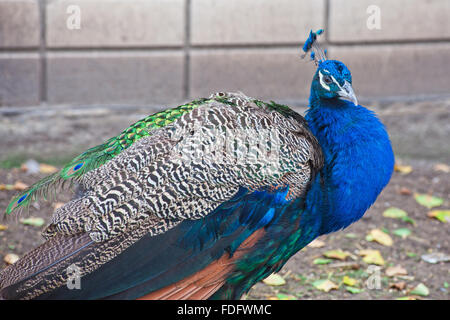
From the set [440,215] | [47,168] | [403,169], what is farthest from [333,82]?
[47,168]

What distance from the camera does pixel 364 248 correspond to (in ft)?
13.5

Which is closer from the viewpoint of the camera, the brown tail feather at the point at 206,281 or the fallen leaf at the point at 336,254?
the brown tail feather at the point at 206,281

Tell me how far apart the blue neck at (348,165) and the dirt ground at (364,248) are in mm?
877

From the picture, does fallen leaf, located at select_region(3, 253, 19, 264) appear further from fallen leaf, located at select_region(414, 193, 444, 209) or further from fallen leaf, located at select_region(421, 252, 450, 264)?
fallen leaf, located at select_region(414, 193, 444, 209)

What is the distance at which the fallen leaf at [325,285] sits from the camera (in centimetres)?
360

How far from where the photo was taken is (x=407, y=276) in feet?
12.3

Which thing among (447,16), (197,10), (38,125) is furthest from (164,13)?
(447,16)

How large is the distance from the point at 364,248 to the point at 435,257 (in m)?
0.45

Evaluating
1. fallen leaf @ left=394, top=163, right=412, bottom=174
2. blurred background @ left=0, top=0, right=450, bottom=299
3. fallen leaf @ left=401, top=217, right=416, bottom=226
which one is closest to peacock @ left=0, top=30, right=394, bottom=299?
fallen leaf @ left=401, top=217, right=416, bottom=226

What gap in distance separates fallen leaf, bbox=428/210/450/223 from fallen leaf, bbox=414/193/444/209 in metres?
0.13

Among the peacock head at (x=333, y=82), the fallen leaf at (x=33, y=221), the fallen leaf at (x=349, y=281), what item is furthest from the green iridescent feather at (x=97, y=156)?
the fallen leaf at (x=349, y=281)

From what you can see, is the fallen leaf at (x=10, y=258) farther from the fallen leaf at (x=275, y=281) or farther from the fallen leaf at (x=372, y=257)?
the fallen leaf at (x=372, y=257)

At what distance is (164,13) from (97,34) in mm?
613

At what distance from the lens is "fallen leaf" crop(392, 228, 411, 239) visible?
4.24 meters
